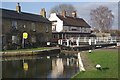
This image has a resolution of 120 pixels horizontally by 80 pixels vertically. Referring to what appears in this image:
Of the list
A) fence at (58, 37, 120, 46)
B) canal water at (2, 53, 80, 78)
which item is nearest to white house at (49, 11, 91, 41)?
fence at (58, 37, 120, 46)

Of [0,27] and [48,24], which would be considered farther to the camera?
[48,24]

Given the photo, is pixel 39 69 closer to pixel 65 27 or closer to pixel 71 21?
pixel 65 27

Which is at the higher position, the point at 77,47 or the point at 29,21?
the point at 29,21

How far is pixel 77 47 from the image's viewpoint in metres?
48.9

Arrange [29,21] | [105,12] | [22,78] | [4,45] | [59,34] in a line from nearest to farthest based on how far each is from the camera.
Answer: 1. [22,78]
2. [4,45]
3. [29,21]
4. [59,34]
5. [105,12]

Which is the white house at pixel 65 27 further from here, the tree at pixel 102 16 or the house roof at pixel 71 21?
the tree at pixel 102 16

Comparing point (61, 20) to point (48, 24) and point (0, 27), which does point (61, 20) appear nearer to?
point (48, 24)

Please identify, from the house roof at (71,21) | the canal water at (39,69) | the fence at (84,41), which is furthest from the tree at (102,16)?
the canal water at (39,69)

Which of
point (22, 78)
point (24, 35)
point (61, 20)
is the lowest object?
point (22, 78)

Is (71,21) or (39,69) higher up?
(71,21)

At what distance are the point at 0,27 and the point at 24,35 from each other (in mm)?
4859

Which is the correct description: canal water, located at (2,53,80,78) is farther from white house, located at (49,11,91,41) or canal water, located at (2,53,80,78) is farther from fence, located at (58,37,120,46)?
white house, located at (49,11,91,41)

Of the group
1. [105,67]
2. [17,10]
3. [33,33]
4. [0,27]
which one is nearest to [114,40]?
[33,33]

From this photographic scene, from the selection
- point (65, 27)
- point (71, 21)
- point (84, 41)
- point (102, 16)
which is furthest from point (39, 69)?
point (102, 16)
